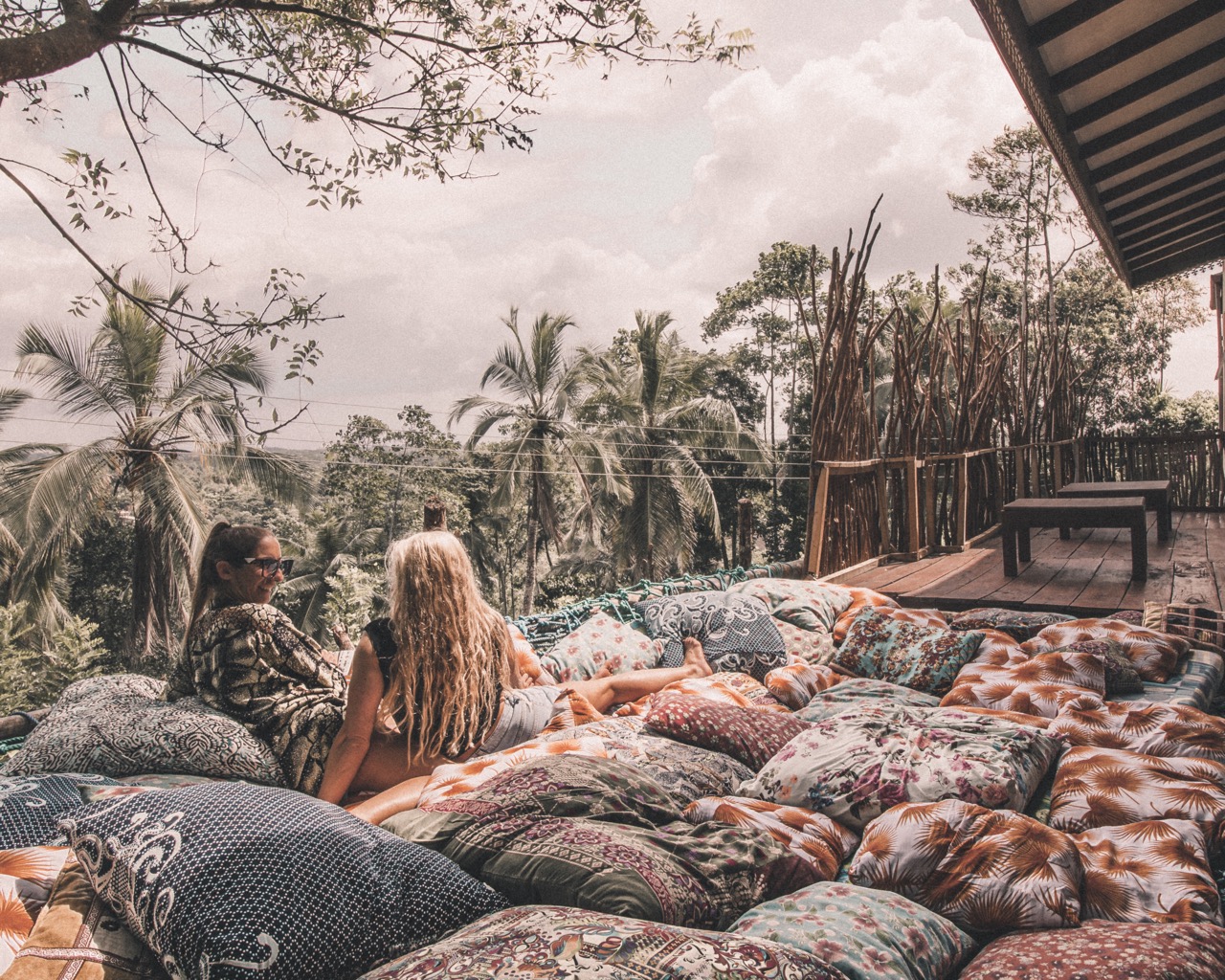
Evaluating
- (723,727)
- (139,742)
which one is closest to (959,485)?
(723,727)

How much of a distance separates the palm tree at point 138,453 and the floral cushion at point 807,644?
1305cm

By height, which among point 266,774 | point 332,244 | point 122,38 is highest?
point 332,244

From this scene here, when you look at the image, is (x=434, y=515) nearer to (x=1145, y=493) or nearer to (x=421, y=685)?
(x=421, y=685)

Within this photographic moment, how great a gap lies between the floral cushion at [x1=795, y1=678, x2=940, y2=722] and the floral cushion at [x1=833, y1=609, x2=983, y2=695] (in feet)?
0.25

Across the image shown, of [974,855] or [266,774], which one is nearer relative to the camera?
[974,855]

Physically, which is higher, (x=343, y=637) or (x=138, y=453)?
(x=138, y=453)

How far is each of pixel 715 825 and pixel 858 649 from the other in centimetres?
185

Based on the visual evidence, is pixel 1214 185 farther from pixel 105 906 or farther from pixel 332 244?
pixel 332 244

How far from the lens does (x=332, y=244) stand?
81.7 feet

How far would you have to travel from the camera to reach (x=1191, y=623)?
10.8ft

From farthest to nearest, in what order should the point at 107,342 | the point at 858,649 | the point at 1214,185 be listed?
the point at 107,342 → the point at 1214,185 → the point at 858,649

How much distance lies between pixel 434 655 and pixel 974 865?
1.51 metres

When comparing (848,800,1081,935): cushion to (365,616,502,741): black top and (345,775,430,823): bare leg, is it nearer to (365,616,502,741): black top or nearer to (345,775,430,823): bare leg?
(345,775,430,823): bare leg

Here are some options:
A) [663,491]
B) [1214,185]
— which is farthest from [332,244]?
[1214,185]
